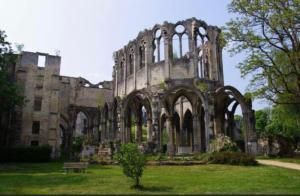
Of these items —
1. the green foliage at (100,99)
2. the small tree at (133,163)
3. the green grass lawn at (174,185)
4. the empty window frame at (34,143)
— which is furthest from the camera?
the green foliage at (100,99)

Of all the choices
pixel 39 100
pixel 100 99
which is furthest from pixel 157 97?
pixel 100 99

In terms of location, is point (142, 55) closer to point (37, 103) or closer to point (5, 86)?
point (37, 103)

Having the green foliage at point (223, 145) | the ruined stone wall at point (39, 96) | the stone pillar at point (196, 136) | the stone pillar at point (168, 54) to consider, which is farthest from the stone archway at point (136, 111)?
the ruined stone wall at point (39, 96)

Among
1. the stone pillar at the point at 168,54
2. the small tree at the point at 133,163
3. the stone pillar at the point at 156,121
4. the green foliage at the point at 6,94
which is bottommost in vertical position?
the small tree at the point at 133,163

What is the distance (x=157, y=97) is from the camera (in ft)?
103

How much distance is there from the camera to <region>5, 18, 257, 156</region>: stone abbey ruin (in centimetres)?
3225

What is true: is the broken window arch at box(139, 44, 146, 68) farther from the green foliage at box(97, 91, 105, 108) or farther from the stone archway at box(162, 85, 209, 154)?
the green foliage at box(97, 91, 105, 108)

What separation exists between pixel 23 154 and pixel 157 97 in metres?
14.3

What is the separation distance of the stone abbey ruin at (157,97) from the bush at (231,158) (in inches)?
263

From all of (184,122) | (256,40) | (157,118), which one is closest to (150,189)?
(256,40)

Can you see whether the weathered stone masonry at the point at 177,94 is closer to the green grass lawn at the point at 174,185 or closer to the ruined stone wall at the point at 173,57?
the ruined stone wall at the point at 173,57

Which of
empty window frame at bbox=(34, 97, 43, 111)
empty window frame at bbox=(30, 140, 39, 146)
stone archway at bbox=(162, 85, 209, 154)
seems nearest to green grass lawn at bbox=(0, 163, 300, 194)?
stone archway at bbox=(162, 85, 209, 154)

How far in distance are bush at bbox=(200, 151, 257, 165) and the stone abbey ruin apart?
667 centimetres

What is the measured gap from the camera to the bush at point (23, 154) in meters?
31.1
